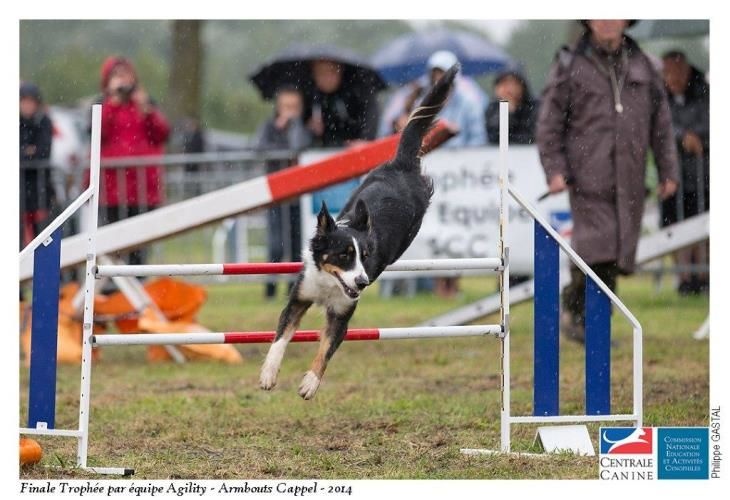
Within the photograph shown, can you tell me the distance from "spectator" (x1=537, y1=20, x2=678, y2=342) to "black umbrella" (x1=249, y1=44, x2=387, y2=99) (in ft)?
14.4

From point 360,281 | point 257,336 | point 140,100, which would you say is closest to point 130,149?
point 140,100

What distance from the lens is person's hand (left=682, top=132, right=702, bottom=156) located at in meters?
10.6

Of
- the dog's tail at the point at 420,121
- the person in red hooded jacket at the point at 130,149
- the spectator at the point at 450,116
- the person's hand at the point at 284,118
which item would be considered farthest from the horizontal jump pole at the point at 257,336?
the person's hand at the point at 284,118

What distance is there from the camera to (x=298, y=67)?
1270cm

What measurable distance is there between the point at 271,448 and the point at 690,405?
232 cm

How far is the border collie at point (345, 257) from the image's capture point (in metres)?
4.95

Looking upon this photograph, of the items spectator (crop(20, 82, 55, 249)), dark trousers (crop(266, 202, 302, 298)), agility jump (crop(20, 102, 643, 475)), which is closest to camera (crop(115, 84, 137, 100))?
spectator (crop(20, 82, 55, 249))

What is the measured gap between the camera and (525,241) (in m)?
10.0

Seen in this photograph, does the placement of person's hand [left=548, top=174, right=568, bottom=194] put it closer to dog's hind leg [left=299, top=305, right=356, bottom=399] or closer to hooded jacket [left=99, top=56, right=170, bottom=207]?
dog's hind leg [left=299, top=305, right=356, bottom=399]

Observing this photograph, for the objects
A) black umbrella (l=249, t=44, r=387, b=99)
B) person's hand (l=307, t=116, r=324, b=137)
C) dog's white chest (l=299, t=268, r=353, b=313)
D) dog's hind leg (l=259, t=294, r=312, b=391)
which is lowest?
dog's hind leg (l=259, t=294, r=312, b=391)

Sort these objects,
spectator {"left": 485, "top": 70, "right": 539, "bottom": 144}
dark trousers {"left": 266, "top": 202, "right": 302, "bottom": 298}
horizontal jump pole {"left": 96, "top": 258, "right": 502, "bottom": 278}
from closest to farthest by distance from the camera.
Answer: horizontal jump pole {"left": 96, "top": 258, "right": 502, "bottom": 278}
spectator {"left": 485, "top": 70, "right": 539, "bottom": 144}
dark trousers {"left": 266, "top": 202, "right": 302, "bottom": 298}

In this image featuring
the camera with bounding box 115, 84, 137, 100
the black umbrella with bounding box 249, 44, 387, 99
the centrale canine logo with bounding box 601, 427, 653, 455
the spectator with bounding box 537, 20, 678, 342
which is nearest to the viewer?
the centrale canine logo with bounding box 601, 427, 653, 455

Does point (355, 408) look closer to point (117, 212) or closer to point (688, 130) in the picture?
point (117, 212)

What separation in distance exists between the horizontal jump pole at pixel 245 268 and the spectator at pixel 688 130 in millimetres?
5534
